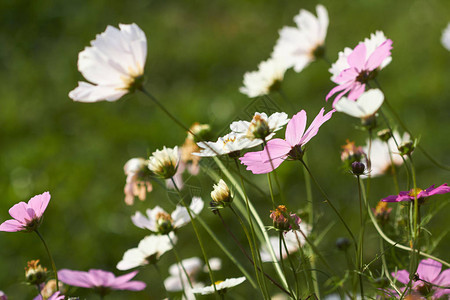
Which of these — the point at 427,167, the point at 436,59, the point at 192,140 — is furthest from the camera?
the point at 436,59

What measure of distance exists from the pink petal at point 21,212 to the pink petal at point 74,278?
0.06 meters

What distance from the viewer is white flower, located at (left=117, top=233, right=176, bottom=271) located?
1.97ft

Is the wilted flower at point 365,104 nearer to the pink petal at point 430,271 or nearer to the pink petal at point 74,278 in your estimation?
the pink petal at point 430,271

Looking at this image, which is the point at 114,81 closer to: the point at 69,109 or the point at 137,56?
the point at 137,56

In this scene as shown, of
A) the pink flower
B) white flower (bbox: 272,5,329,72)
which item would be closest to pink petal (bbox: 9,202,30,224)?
the pink flower

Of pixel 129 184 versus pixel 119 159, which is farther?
pixel 119 159

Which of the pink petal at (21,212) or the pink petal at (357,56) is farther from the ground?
the pink petal at (357,56)

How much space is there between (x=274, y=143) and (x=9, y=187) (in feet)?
3.87

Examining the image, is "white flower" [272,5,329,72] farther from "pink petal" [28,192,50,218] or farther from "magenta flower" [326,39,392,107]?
"pink petal" [28,192,50,218]

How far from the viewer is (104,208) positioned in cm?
137

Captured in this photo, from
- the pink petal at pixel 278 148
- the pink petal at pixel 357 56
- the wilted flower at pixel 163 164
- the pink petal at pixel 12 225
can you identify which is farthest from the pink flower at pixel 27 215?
the pink petal at pixel 357 56

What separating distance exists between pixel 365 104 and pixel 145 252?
1.02ft

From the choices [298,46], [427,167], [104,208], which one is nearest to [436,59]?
[427,167]

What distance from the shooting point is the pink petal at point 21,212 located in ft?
1.60
